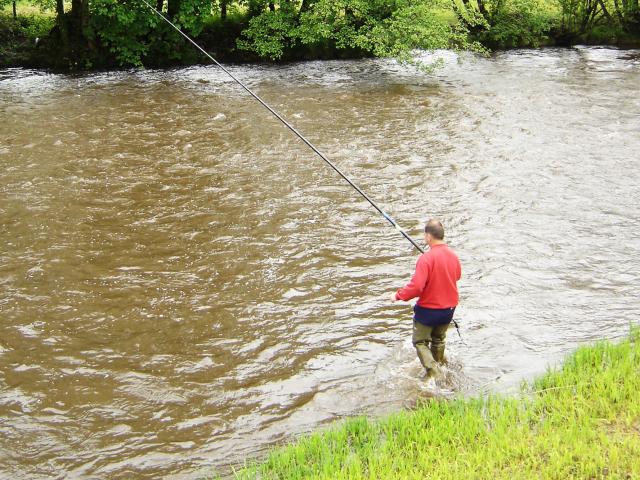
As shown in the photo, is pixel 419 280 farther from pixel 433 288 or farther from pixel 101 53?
pixel 101 53

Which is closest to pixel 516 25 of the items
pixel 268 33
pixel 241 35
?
pixel 268 33

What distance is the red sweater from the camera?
21.4 feet

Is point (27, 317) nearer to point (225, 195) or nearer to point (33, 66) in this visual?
point (225, 195)

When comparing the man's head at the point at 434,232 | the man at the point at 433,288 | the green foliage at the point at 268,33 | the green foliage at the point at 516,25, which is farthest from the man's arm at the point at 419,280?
the green foliage at the point at 516,25

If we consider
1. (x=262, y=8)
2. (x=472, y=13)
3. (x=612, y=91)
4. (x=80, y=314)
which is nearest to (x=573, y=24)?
(x=472, y=13)

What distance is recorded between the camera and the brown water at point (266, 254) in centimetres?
670

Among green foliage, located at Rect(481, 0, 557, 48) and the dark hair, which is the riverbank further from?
the dark hair

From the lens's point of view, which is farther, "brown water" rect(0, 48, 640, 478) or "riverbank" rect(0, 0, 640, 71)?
"riverbank" rect(0, 0, 640, 71)

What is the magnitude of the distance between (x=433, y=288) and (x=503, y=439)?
1.64 metres

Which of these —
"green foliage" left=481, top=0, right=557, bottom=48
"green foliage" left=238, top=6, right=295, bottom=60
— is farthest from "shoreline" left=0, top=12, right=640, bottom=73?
"green foliage" left=238, top=6, right=295, bottom=60

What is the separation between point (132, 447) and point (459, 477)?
Result: 9.82 ft

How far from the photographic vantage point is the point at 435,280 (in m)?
6.54

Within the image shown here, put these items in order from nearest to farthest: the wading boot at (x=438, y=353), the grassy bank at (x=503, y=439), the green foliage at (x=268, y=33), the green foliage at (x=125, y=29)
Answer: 1. the grassy bank at (x=503, y=439)
2. the wading boot at (x=438, y=353)
3. the green foliage at (x=125, y=29)
4. the green foliage at (x=268, y=33)

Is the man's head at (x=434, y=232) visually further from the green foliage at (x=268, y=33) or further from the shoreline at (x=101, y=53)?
the shoreline at (x=101, y=53)
